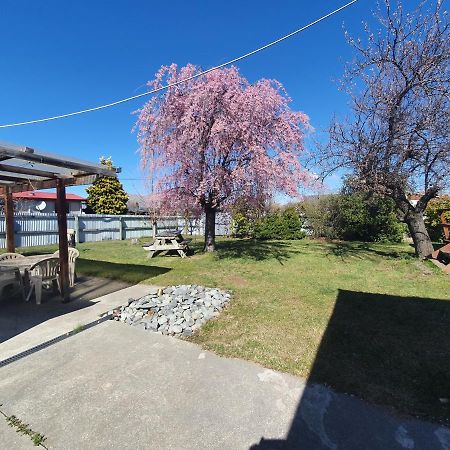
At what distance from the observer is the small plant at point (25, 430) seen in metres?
2.06

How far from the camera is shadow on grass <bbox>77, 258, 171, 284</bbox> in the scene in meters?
7.02

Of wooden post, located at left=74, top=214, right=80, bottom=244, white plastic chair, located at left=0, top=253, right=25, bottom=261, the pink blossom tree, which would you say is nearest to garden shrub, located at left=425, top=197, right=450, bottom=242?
the pink blossom tree

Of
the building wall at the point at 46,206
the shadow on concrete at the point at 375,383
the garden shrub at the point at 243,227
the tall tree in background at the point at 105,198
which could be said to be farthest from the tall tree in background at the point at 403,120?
the tall tree in background at the point at 105,198

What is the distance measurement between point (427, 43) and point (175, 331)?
→ 344 inches

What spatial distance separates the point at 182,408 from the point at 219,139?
7.64 metres

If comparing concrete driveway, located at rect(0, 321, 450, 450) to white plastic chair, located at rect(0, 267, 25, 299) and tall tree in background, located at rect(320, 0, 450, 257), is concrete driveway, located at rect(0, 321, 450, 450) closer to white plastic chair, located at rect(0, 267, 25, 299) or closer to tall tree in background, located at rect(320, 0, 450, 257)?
white plastic chair, located at rect(0, 267, 25, 299)

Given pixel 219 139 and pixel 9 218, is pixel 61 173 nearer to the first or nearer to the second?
pixel 9 218

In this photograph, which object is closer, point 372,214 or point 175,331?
point 175,331

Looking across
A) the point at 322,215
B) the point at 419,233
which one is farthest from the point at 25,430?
the point at 322,215

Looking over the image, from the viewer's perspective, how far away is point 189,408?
7.91 ft

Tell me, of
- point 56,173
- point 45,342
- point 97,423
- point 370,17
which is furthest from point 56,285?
point 370,17

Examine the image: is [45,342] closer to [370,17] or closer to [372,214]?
[370,17]

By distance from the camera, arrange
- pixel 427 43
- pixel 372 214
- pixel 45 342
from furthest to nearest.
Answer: pixel 372 214 → pixel 427 43 → pixel 45 342

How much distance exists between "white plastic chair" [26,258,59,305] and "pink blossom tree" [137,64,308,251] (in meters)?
4.63
